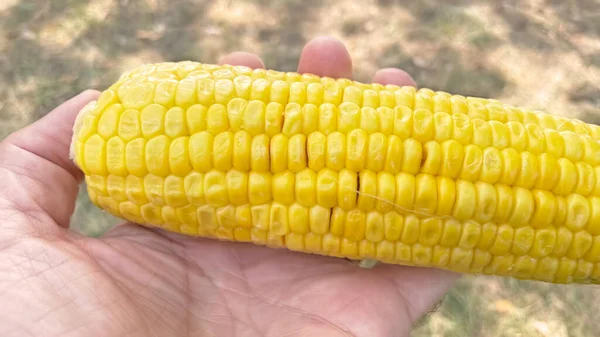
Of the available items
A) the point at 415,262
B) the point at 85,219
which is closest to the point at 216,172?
the point at 415,262

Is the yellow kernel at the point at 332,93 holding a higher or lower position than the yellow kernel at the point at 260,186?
higher

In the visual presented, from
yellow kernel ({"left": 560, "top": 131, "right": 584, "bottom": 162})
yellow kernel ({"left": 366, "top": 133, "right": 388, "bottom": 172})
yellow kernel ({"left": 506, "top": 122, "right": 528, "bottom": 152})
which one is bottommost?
yellow kernel ({"left": 560, "top": 131, "right": 584, "bottom": 162})

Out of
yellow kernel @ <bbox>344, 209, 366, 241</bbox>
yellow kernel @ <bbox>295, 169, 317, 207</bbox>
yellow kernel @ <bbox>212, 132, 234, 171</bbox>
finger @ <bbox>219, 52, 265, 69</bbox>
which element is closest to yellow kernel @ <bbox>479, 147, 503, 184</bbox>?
yellow kernel @ <bbox>344, 209, 366, 241</bbox>

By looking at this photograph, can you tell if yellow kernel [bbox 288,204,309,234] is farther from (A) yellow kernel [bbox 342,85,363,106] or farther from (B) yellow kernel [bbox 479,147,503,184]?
(B) yellow kernel [bbox 479,147,503,184]

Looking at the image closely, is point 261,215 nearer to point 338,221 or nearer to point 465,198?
point 338,221

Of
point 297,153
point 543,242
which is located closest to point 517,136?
point 543,242

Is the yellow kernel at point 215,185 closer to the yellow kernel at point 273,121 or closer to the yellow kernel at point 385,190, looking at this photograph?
the yellow kernel at point 273,121

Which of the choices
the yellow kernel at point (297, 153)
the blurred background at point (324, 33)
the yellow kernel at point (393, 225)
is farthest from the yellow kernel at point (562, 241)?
the blurred background at point (324, 33)
